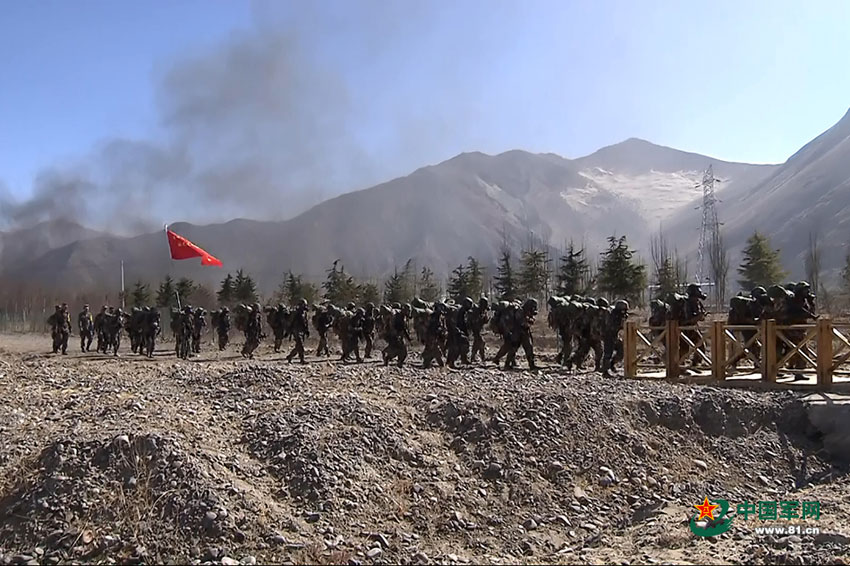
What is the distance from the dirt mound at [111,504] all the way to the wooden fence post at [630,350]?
32.1ft

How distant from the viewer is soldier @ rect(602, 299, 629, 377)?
54.0ft

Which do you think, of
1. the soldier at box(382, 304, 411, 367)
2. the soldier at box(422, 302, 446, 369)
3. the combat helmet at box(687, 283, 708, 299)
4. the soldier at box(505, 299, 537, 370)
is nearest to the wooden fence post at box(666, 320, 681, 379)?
the combat helmet at box(687, 283, 708, 299)

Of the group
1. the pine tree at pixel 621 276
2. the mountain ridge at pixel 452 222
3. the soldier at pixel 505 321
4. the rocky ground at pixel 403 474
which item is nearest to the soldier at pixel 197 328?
the soldier at pixel 505 321

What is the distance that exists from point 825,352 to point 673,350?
2767 millimetres

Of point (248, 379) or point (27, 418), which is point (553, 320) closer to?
point (248, 379)

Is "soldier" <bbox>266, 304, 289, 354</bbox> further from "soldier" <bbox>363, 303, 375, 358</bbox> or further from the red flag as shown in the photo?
the red flag

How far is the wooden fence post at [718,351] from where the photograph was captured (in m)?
13.7

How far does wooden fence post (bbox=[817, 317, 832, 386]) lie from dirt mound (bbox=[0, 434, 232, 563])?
10303mm

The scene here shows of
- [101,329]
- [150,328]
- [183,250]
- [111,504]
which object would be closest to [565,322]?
[111,504]

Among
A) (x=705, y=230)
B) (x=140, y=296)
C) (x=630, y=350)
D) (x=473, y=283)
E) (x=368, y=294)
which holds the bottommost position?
(x=630, y=350)

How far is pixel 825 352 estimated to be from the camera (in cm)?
1245

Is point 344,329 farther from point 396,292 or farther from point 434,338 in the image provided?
point 396,292

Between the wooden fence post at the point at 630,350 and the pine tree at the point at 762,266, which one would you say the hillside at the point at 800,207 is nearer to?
the pine tree at the point at 762,266

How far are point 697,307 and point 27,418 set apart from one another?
1275cm
